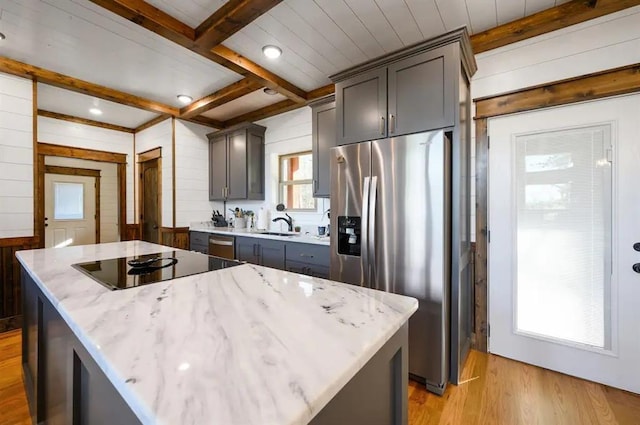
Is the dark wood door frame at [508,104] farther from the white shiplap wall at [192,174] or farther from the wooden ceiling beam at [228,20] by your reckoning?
the white shiplap wall at [192,174]

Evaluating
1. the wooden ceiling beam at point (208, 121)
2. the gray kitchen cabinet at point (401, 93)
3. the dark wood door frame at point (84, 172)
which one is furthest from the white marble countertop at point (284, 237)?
the dark wood door frame at point (84, 172)

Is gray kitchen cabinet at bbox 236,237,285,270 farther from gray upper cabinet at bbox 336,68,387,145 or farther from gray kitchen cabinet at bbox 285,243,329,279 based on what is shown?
gray upper cabinet at bbox 336,68,387,145

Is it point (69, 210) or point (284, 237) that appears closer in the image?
point (284, 237)

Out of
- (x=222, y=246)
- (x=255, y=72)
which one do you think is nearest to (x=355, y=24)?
(x=255, y=72)

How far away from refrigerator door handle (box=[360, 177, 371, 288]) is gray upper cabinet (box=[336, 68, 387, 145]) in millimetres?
453

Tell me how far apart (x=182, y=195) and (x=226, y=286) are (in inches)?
138

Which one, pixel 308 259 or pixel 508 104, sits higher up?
pixel 508 104

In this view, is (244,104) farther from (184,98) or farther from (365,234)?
(365,234)

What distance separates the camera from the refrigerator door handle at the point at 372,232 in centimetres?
212

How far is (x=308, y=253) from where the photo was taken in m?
2.77

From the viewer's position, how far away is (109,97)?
136 inches

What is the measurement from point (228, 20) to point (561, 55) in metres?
2.41

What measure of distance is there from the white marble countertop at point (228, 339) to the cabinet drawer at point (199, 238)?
8.98 ft

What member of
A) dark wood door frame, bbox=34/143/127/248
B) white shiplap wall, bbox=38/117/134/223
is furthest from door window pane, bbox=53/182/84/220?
white shiplap wall, bbox=38/117/134/223
